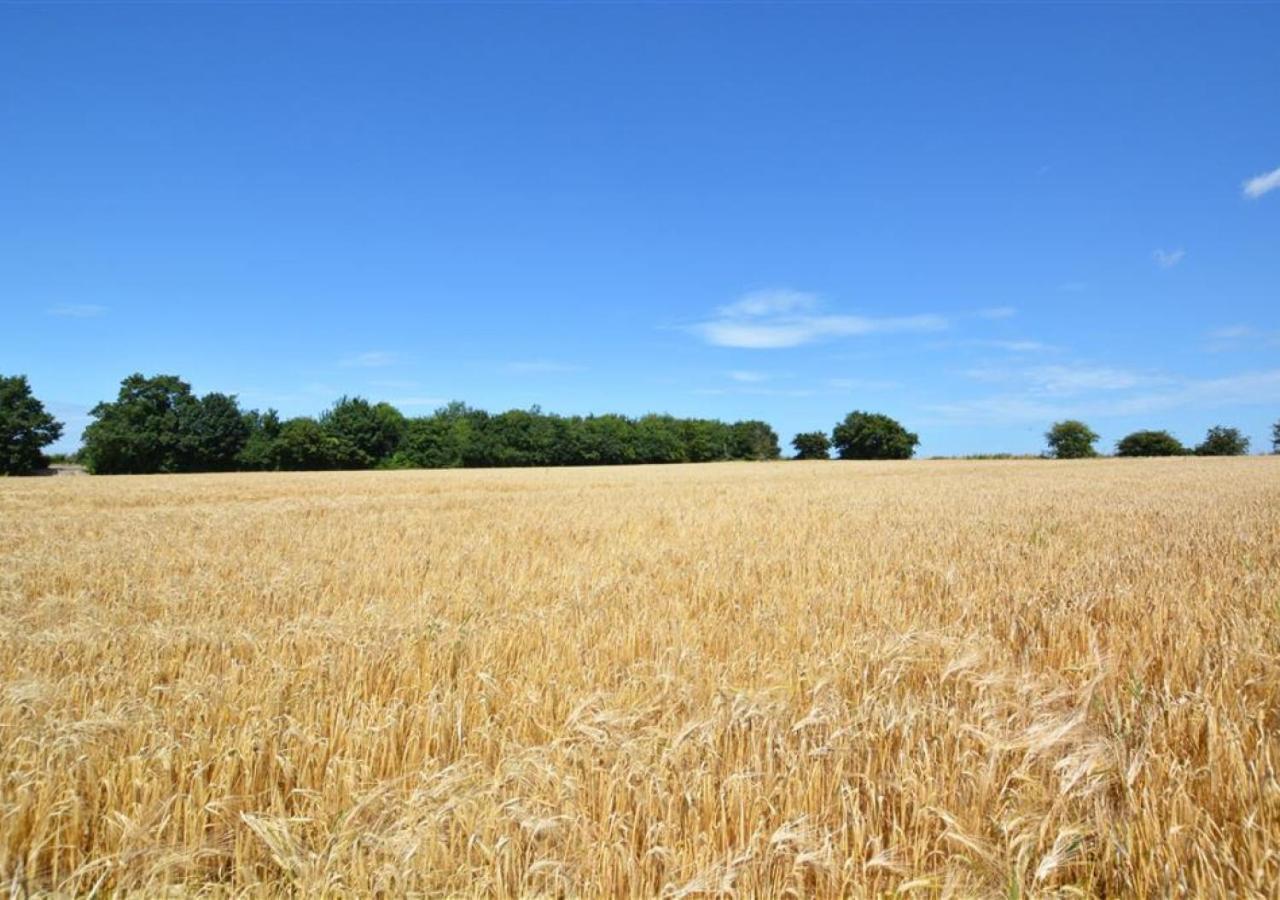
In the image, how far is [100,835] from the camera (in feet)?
7.51

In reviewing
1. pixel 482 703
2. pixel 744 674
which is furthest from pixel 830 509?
pixel 482 703

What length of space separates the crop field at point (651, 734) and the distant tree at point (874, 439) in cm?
10967

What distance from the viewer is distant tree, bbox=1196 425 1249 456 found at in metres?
88.1

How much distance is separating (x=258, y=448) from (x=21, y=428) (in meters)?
25.4

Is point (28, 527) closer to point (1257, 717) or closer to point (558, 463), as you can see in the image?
point (1257, 717)

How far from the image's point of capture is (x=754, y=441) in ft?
370

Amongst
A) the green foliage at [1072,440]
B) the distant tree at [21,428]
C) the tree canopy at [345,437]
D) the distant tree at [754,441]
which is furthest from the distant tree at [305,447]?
the green foliage at [1072,440]

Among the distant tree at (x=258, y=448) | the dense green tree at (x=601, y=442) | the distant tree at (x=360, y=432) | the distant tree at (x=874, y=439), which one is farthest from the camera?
the distant tree at (x=874, y=439)

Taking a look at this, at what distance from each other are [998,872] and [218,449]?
91.5 metres

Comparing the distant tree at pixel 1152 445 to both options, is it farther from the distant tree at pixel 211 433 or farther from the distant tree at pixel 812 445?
the distant tree at pixel 211 433

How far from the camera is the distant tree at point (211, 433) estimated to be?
246 feet

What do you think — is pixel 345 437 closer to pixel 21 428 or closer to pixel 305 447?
pixel 305 447

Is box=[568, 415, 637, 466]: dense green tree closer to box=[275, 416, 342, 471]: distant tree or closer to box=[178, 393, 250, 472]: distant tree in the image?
box=[275, 416, 342, 471]: distant tree

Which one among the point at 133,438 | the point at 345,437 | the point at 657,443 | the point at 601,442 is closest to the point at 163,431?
the point at 133,438
